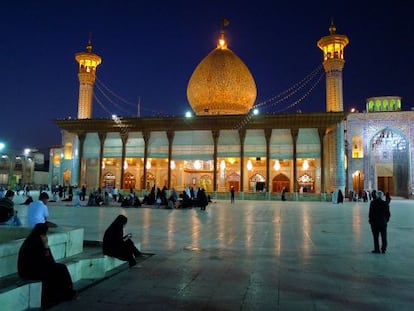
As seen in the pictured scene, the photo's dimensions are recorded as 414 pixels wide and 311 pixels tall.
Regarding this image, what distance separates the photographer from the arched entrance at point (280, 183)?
1276 inches

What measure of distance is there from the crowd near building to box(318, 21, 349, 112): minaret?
0.28 feet

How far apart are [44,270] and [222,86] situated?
30.4 meters

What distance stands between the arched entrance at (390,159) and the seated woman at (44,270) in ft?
118

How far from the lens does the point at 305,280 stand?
463 centimetres

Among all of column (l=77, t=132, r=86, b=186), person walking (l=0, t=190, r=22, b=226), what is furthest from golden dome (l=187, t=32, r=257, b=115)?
person walking (l=0, t=190, r=22, b=226)

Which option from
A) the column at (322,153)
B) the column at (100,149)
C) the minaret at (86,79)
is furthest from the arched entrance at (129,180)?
the column at (322,153)

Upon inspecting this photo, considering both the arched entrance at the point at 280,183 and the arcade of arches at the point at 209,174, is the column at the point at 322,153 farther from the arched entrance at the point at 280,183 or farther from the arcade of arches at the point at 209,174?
the arched entrance at the point at 280,183

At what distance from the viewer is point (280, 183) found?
107 ft

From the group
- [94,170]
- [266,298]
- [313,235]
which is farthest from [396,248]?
[94,170]

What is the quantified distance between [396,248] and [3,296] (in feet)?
21.8

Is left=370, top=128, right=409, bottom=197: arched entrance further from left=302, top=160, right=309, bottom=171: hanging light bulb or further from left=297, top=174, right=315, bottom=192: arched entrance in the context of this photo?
left=302, top=160, right=309, bottom=171: hanging light bulb

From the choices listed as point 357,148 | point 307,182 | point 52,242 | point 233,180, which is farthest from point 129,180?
point 52,242

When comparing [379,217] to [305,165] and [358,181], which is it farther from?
[358,181]

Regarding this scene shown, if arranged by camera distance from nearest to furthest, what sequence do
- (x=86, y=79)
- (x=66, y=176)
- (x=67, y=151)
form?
1. (x=86, y=79)
2. (x=67, y=151)
3. (x=66, y=176)
